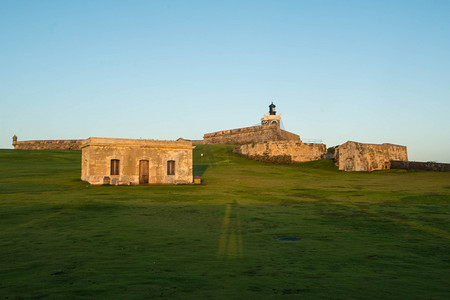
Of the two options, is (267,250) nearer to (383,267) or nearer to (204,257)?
(204,257)

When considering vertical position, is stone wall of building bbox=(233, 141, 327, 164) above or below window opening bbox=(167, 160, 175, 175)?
above

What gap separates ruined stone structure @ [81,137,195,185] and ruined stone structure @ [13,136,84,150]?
3432 centimetres

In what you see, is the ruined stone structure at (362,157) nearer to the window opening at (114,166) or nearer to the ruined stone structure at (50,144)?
the window opening at (114,166)

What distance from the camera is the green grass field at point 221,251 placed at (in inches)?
187

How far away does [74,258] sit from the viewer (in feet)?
20.6

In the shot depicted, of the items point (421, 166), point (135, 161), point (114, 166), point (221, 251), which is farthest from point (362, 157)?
point (221, 251)

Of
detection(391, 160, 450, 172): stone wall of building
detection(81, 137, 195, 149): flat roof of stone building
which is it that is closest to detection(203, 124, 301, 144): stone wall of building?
detection(391, 160, 450, 172): stone wall of building

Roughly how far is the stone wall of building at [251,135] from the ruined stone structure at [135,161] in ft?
97.2

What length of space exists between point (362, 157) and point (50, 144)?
48347mm

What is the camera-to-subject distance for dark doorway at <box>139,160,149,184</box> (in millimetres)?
24969

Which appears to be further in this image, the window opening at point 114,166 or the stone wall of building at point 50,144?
the stone wall of building at point 50,144

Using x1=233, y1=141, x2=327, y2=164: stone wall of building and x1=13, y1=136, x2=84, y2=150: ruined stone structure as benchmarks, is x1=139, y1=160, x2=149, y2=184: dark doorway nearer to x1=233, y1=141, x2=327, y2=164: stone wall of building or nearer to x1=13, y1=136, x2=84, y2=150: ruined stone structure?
x1=233, y1=141, x2=327, y2=164: stone wall of building

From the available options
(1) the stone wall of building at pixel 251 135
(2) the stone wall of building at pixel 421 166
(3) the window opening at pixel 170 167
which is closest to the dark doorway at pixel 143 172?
(3) the window opening at pixel 170 167

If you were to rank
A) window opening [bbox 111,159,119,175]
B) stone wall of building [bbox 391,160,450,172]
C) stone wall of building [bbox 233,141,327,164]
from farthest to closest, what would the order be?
1. stone wall of building [bbox 233,141,327,164]
2. stone wall of building [bbox 391,160,450,172]
3. window opening [bbox 111,159,119,175]
